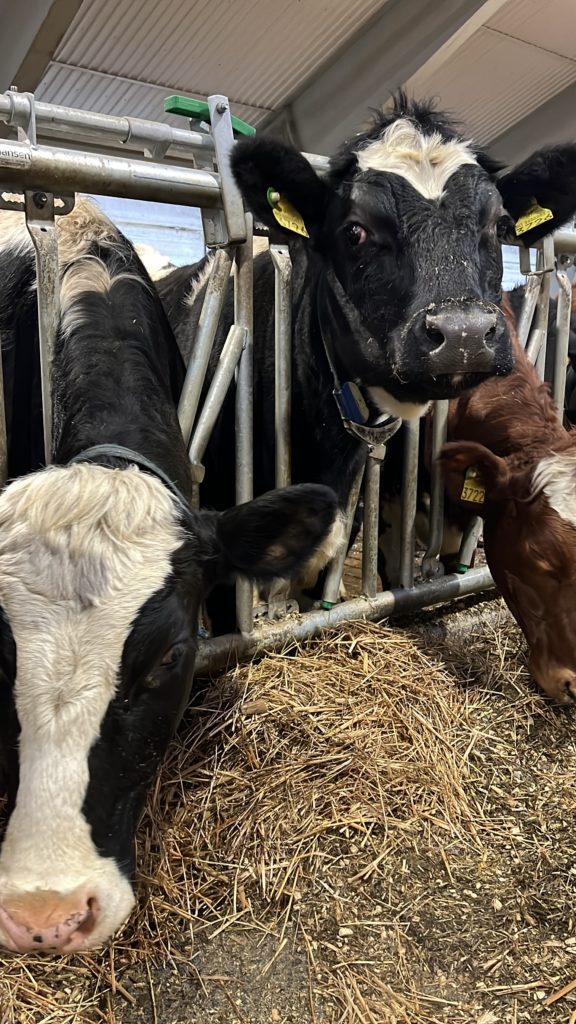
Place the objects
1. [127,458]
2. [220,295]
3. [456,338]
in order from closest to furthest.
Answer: [127,458], [456,338], [220,295]

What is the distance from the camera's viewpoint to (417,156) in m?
2.86

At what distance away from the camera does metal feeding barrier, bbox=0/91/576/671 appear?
2326 mm

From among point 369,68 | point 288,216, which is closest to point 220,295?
point 288,216

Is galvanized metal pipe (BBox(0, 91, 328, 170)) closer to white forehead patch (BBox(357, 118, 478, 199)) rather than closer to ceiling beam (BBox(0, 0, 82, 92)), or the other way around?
white forehead patch (BBox(357, 118, 478, 199))

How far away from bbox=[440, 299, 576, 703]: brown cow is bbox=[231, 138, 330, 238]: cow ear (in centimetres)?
107

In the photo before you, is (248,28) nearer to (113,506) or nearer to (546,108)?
(546,108)

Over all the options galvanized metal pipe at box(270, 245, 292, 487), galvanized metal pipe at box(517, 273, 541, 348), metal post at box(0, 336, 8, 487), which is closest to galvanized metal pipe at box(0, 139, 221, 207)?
galvanized metal pipe at box(270, 245, 292, 487)

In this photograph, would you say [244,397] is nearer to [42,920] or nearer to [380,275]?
[380,275]

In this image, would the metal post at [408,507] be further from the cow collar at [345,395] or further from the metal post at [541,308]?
the metal post at [541,308]

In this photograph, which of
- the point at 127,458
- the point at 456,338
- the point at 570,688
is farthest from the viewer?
the point at 570,688

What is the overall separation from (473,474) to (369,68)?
7.45m

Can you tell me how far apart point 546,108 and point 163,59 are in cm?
619

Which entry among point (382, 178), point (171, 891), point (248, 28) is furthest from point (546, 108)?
point (171, 891)

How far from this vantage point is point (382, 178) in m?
2.80
